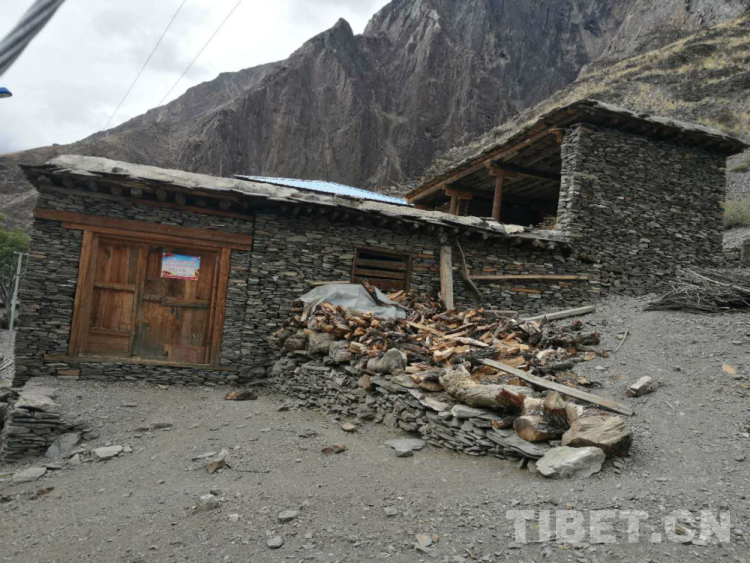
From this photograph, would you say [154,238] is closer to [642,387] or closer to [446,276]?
[446,276]

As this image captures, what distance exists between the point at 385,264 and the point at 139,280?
4931 millimetres

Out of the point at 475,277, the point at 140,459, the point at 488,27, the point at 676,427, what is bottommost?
the point at 140,459

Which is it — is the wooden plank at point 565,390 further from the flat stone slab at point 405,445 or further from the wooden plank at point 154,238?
the wooden plank at point 154,238

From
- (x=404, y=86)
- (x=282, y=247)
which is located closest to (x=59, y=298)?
(x=282, y=247)

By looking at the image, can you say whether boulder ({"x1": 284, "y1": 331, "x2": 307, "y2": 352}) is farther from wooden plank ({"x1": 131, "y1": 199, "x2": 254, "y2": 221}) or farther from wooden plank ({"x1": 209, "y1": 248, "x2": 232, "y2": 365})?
wooden plank ({"x1": 131, "y1": 199, "x2": 254, "y2": 221})

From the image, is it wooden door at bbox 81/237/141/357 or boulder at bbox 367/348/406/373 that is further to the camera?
wooden door at bbox 81/237/141/357

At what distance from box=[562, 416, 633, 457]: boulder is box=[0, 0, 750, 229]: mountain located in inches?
1458

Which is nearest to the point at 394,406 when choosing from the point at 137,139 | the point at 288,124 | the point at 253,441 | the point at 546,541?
the point at 253,441

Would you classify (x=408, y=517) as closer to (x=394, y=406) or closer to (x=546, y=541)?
(x=546, y=541)

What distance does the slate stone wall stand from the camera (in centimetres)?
828

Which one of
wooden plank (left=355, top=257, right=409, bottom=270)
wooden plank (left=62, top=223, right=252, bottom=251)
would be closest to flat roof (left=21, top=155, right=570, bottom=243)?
wooden plank (left=62, top=223, right=252, bottom=251)

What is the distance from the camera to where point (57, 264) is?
8.50m

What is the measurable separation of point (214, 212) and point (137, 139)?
49804mm

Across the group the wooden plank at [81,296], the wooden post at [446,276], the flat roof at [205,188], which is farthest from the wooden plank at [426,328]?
the wooden plank at [81,296]
